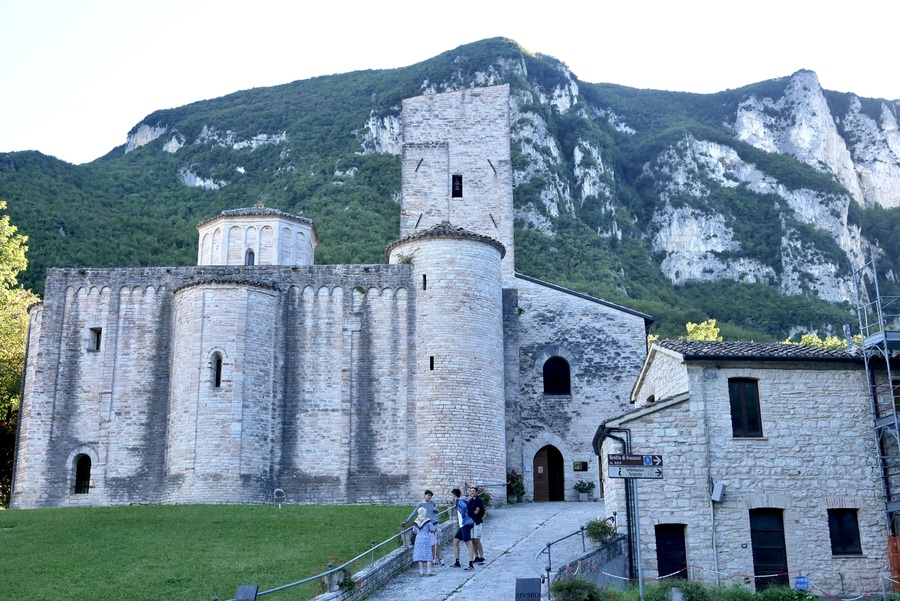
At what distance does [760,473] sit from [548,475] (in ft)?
48.0

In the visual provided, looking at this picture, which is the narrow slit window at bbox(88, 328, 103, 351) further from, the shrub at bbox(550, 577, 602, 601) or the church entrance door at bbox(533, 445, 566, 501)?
the shrub at bbox(550, 577, 602, 601)

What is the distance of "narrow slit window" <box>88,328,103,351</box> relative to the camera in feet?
117

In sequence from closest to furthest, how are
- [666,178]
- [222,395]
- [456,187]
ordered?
[222,395] → [456,187] → [666,178]

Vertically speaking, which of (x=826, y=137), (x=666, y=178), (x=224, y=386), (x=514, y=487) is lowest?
(x=514, y=487)

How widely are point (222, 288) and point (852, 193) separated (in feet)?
400

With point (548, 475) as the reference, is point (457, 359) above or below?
above

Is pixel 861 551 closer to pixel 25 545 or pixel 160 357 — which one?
pixel 25 545

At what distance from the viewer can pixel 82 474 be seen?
34500 mm

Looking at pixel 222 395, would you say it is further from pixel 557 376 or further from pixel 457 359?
pixel 557 376

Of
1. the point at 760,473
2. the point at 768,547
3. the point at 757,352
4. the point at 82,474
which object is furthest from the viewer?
the point at 82,474

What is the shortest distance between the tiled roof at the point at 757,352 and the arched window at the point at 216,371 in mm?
15073

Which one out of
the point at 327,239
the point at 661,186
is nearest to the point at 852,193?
the point at 661,186

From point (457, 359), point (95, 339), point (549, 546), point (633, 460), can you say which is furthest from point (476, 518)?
point (95, 339)

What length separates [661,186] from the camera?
124 meters
